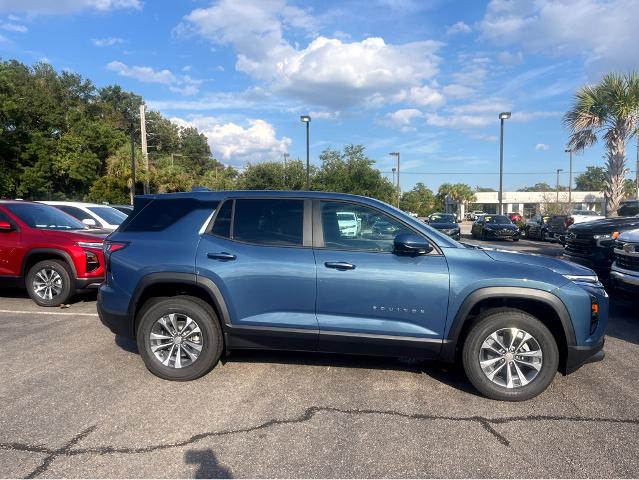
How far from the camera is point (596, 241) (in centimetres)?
909

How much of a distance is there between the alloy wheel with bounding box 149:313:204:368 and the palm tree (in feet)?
62.9

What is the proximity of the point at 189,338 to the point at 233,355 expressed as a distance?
0.83 metres

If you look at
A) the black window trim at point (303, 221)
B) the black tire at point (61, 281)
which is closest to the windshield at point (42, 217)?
the black tire at point (61, 281)

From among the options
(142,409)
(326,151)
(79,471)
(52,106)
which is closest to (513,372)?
(142,409)

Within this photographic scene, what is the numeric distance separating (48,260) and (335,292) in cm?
568

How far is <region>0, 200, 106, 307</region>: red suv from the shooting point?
7281 millimetres

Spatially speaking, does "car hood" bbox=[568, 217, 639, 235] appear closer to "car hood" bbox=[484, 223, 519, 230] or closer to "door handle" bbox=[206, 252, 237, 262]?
"door handle" bbox=[206, 252, 237, 262]

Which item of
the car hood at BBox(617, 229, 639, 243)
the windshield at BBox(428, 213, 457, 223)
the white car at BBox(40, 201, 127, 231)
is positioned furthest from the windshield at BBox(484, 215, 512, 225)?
the white car at BBox(40, 201, 127, 231)

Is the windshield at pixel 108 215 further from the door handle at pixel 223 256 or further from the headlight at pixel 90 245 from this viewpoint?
the door handle at pixel 223 256

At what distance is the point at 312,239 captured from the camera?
13.9 feet

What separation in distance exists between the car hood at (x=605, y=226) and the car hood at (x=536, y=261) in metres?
5.93

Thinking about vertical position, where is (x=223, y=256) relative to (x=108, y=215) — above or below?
below

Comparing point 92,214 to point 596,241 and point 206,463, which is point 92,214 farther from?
point 596,241

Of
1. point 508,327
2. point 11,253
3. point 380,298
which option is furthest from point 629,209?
point 11,253
